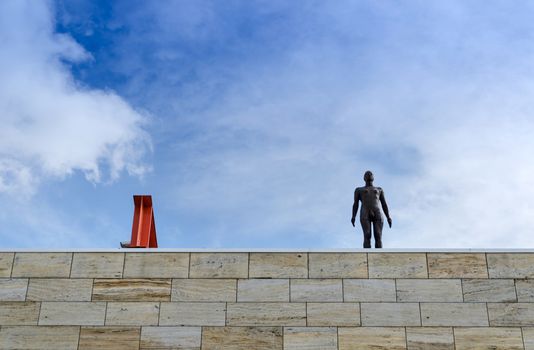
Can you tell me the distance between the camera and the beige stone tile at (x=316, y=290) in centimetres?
1304

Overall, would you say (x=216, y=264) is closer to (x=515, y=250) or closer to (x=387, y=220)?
(x=387, y=220)

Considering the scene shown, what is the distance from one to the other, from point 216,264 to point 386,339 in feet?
12.7

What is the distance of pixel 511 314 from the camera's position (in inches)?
502

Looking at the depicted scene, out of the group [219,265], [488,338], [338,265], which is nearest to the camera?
[488,338]

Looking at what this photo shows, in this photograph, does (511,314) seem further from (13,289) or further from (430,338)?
(13,289)

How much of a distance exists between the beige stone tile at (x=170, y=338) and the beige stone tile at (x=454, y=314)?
4.67 meters

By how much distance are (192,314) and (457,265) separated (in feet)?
18.6

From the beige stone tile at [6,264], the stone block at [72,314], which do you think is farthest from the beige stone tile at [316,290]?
the beige stone tile at [6,264]

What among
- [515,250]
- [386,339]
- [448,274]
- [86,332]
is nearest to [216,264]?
[86,332]

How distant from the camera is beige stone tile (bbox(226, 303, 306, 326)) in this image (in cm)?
1283

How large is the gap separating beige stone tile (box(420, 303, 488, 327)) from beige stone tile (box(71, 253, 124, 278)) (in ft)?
21.3

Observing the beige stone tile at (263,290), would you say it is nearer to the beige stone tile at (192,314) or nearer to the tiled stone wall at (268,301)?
the tiled stone wall at (268,301)

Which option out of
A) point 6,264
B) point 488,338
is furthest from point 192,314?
point 488,338

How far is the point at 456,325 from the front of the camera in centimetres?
1265
